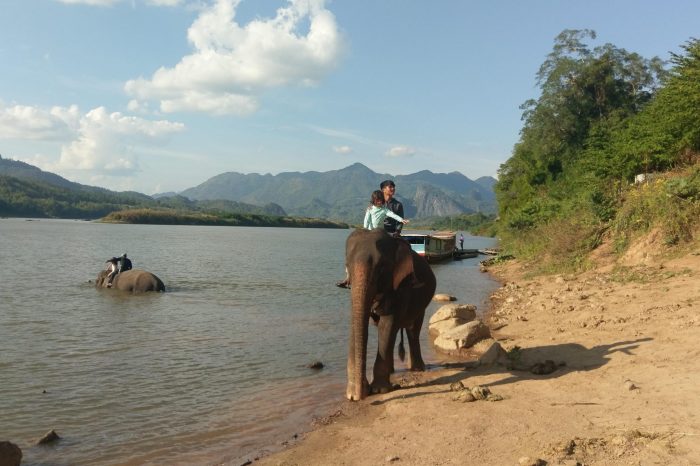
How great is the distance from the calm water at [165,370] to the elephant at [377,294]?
1.04 metres

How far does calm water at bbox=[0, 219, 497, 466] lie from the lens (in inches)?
317

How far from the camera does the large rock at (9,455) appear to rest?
6.60 meters

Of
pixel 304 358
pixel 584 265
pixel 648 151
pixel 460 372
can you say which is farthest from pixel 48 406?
pixel 648 151

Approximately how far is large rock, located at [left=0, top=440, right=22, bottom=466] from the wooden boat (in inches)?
1404

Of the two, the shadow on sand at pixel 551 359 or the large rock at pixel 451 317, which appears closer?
the shadow on sand at pixel 551 359

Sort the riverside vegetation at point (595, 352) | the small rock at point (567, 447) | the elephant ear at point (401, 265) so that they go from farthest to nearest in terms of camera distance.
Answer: the elephant ear at point (401, 265)
the riverside vegetation at point (595, 352)
the small rock at point (567, 447)

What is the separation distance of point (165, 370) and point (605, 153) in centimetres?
2851

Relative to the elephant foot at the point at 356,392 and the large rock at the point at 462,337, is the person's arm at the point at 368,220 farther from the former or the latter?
the large rock at the point at 462,337

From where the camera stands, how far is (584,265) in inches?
848

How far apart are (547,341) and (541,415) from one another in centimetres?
483

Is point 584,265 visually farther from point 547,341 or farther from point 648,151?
point 547,341

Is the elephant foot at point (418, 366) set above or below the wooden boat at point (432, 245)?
below

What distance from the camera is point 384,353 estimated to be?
913 centimetres

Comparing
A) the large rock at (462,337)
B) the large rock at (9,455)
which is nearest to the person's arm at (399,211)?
the large rock at (462,337)
